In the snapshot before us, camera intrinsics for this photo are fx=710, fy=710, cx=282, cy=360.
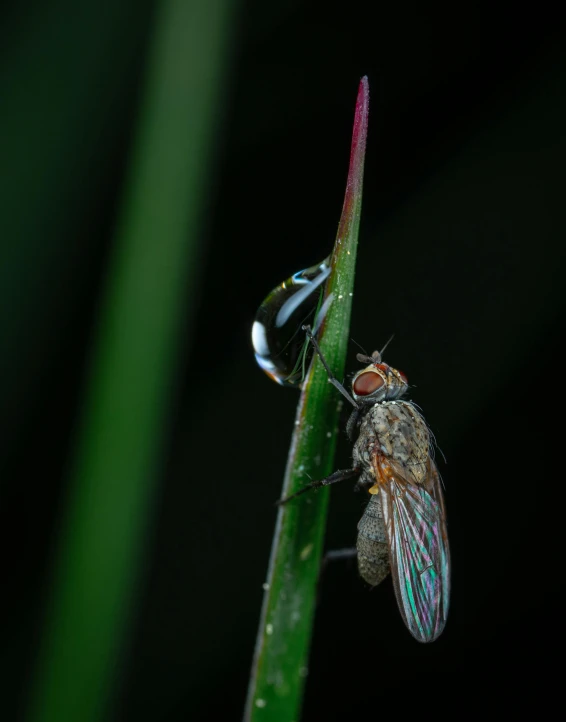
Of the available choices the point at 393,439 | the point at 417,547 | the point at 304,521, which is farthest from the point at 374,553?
the point at 304,521

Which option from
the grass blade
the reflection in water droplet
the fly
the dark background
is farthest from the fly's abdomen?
the grass blade

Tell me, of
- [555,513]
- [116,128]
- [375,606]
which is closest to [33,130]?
[116,128]

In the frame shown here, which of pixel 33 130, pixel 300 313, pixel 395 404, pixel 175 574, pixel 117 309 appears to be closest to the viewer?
pixel 300 313

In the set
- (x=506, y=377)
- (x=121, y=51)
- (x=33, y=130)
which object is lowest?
(x=506, y=377)

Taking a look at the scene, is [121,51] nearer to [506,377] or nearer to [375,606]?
[506,377]

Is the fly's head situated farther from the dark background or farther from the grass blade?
the grass blade

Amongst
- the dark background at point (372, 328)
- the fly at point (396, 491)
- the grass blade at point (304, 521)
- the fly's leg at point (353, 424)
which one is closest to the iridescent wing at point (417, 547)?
the fly at point (396, 491)
